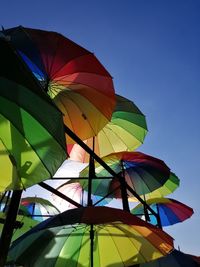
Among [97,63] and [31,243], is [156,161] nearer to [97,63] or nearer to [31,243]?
[97,63]

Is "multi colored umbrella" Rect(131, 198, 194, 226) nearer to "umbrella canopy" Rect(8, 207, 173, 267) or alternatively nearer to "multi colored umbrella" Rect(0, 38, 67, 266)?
"umbrella canopy" Rect(8, 207, 173, 267)

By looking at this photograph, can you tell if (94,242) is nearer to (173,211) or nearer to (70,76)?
(70,76)

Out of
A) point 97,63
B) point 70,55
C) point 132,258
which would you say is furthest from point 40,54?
point 132,258

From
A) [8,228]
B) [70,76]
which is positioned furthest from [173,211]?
[8,228]

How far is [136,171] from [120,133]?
1021mm

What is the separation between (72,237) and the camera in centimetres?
473

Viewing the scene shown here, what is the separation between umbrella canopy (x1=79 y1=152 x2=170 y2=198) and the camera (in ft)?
20.4

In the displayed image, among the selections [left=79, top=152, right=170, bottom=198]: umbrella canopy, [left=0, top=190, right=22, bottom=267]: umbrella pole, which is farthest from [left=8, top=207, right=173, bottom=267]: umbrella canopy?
[left=79, top=152, right=170, bottom=198]: umbrella canopy

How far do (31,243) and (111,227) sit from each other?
4.99ft

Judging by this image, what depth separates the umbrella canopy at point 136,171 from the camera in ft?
20.4

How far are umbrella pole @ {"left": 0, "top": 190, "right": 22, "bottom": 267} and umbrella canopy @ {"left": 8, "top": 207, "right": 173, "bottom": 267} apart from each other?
2.28 feet

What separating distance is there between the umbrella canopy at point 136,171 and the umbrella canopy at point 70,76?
154cm

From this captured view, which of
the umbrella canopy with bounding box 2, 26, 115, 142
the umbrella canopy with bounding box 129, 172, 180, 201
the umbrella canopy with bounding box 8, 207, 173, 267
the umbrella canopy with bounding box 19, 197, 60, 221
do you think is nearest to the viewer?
the umbrella canopy with bounding box 8, 207, 173, 267

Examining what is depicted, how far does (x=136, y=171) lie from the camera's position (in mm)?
6863
